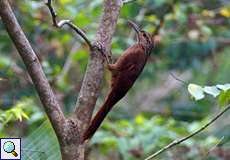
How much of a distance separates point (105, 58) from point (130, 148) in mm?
1384

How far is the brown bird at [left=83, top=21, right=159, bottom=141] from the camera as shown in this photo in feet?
5.41

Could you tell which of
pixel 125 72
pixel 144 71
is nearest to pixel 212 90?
pixel 125 72

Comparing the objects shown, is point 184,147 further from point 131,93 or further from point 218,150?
point 131,93

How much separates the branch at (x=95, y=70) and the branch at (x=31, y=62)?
0.25ft

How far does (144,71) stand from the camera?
13.8 ft

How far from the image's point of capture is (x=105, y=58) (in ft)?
5.31

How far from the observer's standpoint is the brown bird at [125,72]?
1.65 metres

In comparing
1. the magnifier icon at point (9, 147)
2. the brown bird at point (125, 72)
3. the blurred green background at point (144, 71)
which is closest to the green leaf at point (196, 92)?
the brown bird at point (125, 72)

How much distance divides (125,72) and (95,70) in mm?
186

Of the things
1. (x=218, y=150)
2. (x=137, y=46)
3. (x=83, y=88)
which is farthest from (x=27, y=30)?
(x=83, y=88)

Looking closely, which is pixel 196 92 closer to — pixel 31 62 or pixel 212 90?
pixel 212 90

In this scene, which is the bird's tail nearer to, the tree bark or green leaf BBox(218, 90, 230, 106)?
the tree bark

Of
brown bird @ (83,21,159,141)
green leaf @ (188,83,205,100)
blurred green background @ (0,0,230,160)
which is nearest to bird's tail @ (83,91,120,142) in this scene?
brown bird @ (83,21,159,141)

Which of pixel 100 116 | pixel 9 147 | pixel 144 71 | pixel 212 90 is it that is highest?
pixel 212 90
